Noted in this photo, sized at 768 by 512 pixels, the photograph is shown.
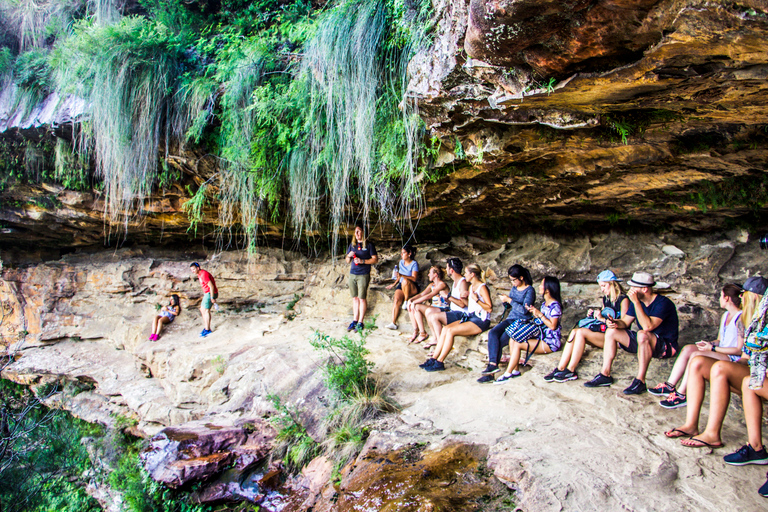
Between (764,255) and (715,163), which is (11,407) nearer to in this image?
(715,163)

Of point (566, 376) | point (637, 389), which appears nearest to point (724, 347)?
point (637, 389)

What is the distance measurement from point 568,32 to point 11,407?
12729mm

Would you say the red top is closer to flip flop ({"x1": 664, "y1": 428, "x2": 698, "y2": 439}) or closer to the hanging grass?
the hanging grass

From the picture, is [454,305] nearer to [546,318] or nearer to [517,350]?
[517,350]

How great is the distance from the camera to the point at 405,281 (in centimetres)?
653

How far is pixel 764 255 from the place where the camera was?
4.40 m

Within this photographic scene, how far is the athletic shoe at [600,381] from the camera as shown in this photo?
12.4 feet

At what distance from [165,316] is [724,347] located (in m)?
8.50

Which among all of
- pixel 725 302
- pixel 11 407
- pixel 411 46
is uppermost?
pixel 411 46

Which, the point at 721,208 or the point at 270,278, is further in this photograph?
the point at 270,278

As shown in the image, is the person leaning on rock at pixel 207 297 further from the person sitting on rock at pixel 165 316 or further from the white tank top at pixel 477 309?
the white tank top at pixel 477 309

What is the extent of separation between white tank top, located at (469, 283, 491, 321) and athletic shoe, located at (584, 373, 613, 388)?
1316 mm

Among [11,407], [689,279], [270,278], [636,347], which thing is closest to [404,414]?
[636,347]

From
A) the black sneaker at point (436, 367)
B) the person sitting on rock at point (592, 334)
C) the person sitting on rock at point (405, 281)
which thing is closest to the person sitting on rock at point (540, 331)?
the person sitting on rock at point (592, 334)
